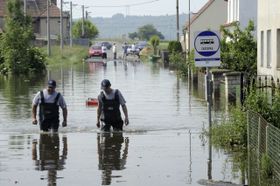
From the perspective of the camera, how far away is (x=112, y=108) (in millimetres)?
18750

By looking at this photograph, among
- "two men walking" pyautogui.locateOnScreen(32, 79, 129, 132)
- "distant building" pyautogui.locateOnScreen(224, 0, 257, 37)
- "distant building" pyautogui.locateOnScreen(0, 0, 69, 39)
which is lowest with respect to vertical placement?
"two men walking" pyautogui.locateOnScreen(32, 79, 129, 132)

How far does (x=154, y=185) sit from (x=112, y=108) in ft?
20.1

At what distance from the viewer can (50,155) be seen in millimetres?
16156

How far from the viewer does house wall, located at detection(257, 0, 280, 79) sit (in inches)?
1057

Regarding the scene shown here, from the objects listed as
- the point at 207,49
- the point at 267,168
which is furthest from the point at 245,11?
the point at 267,168

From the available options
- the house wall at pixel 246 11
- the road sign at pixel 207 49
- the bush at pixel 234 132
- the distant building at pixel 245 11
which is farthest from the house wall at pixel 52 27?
the road sign at pixel 207 49

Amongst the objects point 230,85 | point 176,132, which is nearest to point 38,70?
point 230,85

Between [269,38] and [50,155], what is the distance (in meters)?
14.7

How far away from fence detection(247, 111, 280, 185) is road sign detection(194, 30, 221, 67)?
1.93 metres

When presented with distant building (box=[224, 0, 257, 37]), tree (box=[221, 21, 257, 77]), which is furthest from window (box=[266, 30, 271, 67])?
distant building (box=[224, 0, 257, 37])

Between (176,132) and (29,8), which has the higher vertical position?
(29,8)

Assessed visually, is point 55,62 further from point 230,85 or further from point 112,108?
point 112,108

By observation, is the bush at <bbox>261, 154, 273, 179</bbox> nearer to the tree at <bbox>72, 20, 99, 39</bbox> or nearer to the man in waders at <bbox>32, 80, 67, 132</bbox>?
the man in waders at <bbox>32, 80, 67, 132</bbox>

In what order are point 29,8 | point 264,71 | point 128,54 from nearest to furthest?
point 264,71, point 128,54, point 29,8
